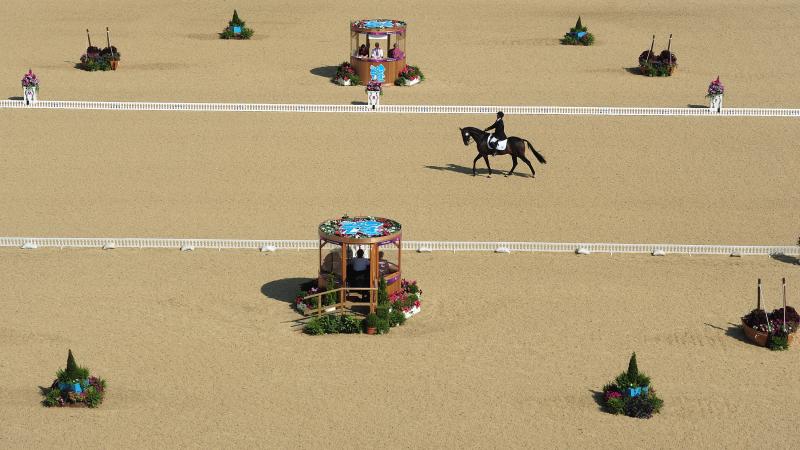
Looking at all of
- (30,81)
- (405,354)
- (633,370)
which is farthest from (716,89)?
(633,370)

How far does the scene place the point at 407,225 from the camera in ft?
125

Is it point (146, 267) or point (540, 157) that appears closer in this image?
point (146, 267)

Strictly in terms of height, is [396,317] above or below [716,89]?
below

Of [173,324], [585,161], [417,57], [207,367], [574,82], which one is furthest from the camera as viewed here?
[417,57]

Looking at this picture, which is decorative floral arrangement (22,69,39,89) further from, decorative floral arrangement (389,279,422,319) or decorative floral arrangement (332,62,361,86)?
decorative floral arrangement (389,279,422,319)

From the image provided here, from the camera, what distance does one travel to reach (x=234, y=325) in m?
30.6

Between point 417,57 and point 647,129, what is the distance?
12489 millimetres

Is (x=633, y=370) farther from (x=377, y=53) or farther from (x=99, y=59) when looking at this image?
(x=99, y=59)

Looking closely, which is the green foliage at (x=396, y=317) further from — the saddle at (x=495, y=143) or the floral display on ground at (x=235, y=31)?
the floral display on ground at (x=235, y=31)

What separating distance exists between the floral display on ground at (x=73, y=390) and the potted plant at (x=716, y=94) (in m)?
27.8

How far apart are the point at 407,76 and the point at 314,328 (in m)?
23.3

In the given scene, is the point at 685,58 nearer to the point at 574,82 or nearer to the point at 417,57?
the point at 574,82

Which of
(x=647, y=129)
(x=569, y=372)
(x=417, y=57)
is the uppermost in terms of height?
(x=417, y=57)

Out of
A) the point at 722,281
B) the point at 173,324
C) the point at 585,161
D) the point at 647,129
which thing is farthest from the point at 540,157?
the point at 173,324
